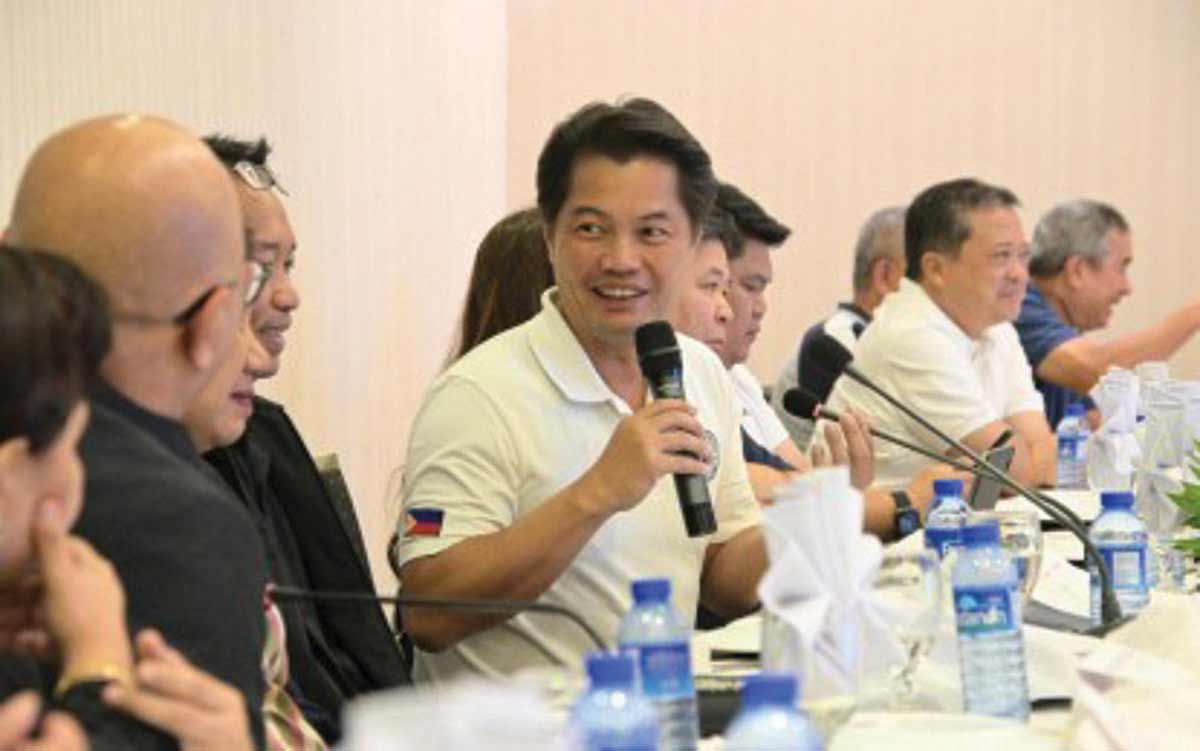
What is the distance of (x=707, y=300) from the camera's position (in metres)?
4.21

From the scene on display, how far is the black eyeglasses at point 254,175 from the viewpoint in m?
3.07

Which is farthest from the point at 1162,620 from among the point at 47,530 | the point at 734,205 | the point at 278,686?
the point at 734,205

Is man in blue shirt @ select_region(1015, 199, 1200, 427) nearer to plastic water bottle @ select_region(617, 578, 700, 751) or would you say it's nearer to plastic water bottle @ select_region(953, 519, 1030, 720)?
plastic water bottle @ select_region(953, 519, 1030, 720)

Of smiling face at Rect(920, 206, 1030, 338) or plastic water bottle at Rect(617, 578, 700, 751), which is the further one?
smiling face at Rect(920, 206, 1030, 338)

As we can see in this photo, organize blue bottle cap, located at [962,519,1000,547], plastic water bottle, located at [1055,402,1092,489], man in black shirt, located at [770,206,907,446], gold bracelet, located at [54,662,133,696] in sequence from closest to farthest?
gold bracelet, located at [54,662,133,696] → blue bottle cap, located at [962,519,1000,547] → plastic water bottle, located at [1055,402,1092,489] → man in black shirt, located at [770,206,907,446]

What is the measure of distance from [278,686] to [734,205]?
270cm

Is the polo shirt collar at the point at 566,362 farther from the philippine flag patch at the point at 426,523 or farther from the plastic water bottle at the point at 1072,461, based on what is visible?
the plastic water bottle at the point at 1072,461

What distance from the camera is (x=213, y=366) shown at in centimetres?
195

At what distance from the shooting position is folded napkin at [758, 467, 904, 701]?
1848mm

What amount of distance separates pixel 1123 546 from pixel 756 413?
1.81 meters

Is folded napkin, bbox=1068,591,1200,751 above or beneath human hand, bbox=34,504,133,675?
beneath

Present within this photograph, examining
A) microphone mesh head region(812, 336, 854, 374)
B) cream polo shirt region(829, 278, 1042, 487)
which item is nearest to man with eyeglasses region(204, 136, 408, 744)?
cream polo shirt region(829, 278, 1042, 487)

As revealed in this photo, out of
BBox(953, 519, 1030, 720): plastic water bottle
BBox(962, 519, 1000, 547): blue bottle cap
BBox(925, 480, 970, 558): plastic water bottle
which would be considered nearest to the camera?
BBox(953, 519, 1030, 720): plastic water bottle

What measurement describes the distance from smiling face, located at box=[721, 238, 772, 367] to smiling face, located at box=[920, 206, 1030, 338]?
0.98 metres
